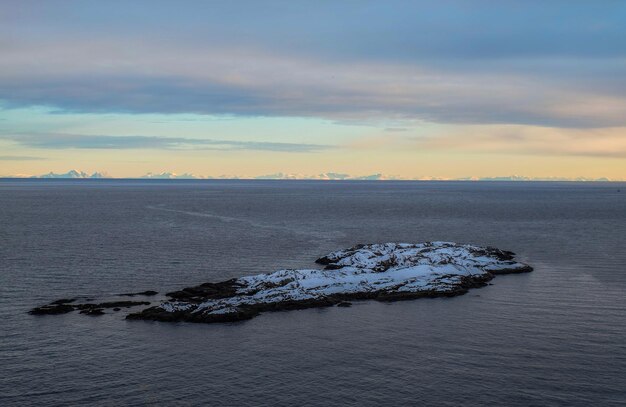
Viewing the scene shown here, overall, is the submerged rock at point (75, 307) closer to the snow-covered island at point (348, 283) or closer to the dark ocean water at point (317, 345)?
the dark ocean water at point (317, 345)

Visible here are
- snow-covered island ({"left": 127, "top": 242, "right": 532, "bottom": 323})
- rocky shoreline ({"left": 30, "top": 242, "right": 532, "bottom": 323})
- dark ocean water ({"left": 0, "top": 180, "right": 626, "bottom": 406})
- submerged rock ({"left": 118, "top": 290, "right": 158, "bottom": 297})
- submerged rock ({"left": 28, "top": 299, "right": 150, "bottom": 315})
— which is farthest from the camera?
submerged rock ({"left": 118, "top": 290, "right": 158, "bottom": 297})

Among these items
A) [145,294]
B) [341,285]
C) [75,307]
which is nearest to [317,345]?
[341,285]

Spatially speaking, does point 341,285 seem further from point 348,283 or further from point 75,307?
point 75,307

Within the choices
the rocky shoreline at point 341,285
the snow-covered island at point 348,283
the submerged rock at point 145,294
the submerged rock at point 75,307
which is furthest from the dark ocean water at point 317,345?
the snow-covered island at point 348,283

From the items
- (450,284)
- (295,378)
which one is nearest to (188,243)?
(450,284)

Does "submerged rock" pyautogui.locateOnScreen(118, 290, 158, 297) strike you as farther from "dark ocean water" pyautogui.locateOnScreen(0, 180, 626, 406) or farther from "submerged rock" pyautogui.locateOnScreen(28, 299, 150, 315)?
"submerged rock" pyautogui.locateOnScreen(28, 299, 150, 315)

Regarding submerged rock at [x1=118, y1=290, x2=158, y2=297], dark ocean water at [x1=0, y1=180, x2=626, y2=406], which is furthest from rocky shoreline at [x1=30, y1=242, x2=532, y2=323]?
dark ocean water at [x1=0, y1=180, x2=626, y2=406]

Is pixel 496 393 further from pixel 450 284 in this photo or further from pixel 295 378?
pixel 450 284
